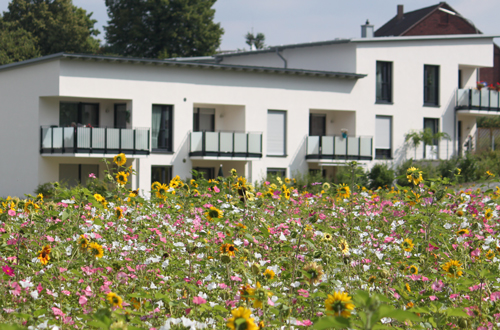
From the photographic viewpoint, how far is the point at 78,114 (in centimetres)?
2703

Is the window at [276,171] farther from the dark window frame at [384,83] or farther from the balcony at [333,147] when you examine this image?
the dark window frame at [384,83]

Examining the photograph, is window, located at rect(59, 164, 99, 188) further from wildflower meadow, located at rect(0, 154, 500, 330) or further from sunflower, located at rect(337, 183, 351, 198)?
wildflower meadow, located at rect(0, 154, 500, 330)

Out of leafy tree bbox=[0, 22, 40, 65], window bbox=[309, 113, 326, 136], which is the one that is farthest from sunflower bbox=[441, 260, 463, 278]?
leafy tree bbox=[0, 22, 40, 65]

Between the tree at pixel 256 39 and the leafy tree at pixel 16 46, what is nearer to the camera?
the leafy tree at pixel 16 46

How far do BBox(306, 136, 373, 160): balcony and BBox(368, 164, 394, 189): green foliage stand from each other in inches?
64.3

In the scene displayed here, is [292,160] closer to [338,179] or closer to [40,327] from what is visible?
[338,179]

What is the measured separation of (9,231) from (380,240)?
12.0 feet

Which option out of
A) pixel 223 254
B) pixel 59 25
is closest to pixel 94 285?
pixel 223 254

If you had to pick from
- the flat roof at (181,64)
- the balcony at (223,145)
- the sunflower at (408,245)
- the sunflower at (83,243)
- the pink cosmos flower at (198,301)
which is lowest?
the pink cosmos flower at (198,301)

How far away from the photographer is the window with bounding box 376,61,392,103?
32344 mm

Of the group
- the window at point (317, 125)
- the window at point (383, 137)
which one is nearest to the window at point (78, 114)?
the window at point (317, 125)

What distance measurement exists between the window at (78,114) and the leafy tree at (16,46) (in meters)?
18.9

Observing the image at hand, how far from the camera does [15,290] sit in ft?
13.8

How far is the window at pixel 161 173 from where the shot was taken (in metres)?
27.0
